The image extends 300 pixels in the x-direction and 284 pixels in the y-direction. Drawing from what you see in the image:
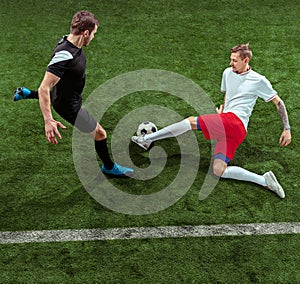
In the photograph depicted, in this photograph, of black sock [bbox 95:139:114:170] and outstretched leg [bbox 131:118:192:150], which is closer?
black sock [bbox 95:139:114:170]

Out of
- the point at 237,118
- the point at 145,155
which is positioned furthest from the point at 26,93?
the point at 237,118

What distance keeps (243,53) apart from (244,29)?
313 centimetres

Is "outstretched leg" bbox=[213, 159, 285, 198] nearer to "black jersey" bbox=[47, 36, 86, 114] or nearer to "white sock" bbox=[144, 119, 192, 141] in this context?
"white sock" bbox=[144, 119, 192, 141]

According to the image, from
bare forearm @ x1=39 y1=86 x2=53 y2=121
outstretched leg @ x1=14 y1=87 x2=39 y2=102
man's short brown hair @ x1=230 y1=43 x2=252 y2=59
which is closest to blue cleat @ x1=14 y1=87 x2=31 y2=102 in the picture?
outstretched leg @ x1=14 y1=87 x2=39 y2=102

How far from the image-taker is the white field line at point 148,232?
5504 mm

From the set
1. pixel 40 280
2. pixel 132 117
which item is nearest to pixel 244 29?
pixel 132 117

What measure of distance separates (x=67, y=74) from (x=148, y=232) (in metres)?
1.64

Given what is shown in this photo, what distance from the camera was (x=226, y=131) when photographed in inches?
247

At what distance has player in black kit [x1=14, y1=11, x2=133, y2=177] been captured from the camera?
17.3 feet

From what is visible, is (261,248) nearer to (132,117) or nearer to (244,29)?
(132,117)

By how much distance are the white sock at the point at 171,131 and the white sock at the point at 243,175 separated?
2.16 ft

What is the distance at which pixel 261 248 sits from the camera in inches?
215

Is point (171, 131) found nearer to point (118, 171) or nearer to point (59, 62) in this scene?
point (118, 171)

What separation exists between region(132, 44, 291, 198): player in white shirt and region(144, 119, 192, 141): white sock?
0.01 m
